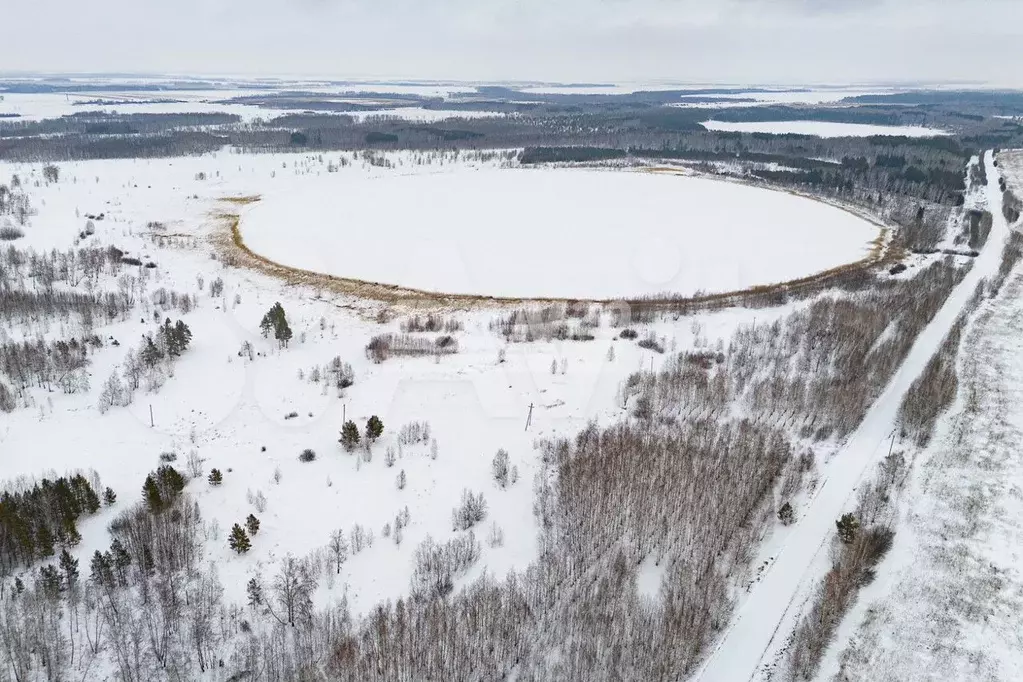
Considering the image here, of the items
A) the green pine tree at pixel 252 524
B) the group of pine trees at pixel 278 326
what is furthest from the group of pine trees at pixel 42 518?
the group of pine trees at pixel 278 326

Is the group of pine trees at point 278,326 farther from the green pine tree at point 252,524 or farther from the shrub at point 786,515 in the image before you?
the shrub at point 786,515

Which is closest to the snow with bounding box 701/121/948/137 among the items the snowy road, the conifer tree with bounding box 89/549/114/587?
the snowy road

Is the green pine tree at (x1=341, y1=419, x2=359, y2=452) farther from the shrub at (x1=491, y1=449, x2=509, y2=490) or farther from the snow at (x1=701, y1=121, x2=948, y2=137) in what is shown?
the snow at (x1=701, y1=121, x2=948, y2=137)

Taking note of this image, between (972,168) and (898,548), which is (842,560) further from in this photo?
(972,168)

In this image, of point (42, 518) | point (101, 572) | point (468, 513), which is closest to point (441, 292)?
point (468, 513)

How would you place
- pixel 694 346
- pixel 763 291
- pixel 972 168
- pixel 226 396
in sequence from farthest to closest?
pixel 972 168, pixel 763 291, pixel 694 346, pixel 226 396

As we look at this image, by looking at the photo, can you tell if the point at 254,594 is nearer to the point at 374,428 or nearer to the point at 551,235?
the point at 374,428

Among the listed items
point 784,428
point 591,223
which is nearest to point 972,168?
point 591,223
